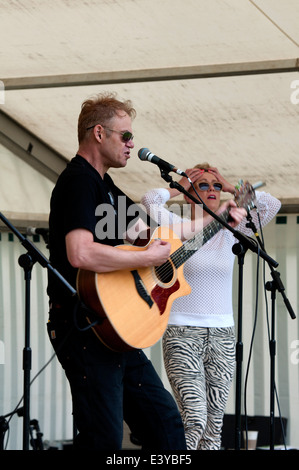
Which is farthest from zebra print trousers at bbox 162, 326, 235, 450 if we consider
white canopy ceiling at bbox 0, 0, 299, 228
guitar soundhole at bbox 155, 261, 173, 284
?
white canopy ceiling at bbox 0, 0, 299, 228

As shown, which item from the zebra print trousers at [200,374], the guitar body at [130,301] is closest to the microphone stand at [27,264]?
the guitar body at [130,301]

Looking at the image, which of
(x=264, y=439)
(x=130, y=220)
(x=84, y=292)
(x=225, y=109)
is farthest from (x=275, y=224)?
(x=84, y=292)

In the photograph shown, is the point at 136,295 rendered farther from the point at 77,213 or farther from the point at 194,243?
the point at 194,243

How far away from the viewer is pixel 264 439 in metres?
5.82

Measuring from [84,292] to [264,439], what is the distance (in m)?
3.35

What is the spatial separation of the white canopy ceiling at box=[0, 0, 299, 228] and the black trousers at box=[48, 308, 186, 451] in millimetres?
1904

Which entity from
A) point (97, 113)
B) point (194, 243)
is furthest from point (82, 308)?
point (194, 243)

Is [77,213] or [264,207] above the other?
[264,207]

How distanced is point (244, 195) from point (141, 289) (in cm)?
81

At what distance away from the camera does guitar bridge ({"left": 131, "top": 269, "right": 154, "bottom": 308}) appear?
3.19 m

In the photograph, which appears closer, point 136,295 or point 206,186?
point 136,295

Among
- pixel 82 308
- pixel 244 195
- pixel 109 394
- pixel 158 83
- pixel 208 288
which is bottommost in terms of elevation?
pixel 109 394

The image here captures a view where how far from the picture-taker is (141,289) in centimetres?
320

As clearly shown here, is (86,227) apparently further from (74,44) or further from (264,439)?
(264,439)
